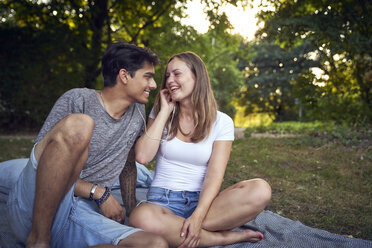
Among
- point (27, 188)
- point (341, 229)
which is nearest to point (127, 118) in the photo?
point (27, 188)

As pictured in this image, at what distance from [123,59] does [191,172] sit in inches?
42.7

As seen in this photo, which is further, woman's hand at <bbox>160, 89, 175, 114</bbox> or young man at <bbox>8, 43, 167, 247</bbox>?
woman's hand at <bbox>160, 89, 175, 114</bbox>

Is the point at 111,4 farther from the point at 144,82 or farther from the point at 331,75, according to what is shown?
the point at 144,82

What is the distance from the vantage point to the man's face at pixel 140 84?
2592 millimetres

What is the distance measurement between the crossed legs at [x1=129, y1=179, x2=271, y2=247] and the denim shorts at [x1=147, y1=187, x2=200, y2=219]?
67mm

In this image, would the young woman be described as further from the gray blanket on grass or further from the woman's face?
the gray blanket on grass

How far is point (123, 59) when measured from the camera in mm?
2600

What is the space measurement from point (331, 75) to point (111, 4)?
21.0 feet

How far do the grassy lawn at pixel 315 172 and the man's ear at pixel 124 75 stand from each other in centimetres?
216

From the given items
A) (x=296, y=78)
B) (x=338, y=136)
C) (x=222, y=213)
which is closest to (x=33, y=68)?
(x=296, y=78)

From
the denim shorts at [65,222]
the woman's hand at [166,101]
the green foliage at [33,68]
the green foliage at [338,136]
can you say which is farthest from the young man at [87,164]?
the green foliage at [33,68]

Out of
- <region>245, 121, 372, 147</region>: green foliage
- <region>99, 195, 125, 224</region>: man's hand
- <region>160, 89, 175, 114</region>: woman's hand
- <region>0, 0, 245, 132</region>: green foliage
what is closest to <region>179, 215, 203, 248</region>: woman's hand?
<region>99, 195, 125, 224</region>: man's hand

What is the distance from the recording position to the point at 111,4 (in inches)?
360

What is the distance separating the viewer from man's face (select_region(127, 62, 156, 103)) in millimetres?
2592
